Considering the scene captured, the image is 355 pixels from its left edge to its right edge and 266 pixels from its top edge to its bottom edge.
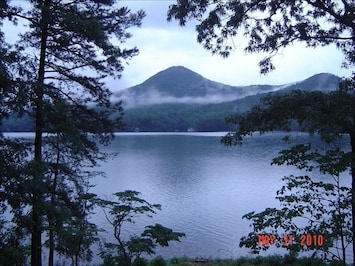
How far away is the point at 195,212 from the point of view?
22.6 metres

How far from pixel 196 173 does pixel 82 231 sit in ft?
109

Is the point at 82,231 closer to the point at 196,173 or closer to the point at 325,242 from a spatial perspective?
the point at 325,242

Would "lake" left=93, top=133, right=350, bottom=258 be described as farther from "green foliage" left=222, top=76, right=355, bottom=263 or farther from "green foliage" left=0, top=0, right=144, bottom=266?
"green foliage" left=0, top=0, right=144, bottom=266

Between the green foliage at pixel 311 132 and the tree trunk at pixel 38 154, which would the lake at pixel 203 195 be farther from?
the tree trunk at pixel 38 154
